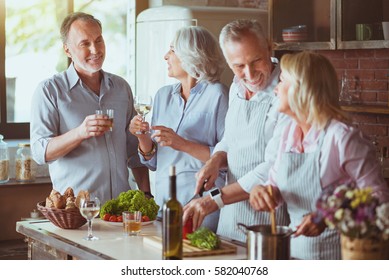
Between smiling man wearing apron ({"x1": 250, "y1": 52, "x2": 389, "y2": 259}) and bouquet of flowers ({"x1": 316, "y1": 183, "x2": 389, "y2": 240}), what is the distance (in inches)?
12.0

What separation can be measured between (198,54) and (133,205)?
892 millimetres

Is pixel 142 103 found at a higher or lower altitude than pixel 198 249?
higher

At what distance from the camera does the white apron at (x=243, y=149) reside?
365 centimetres

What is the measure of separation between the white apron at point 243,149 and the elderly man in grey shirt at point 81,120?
0.82 m

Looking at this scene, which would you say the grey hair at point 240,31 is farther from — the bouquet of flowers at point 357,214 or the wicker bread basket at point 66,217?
the bouquet of flowers at point 357,214

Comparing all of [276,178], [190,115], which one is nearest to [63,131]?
[190,115]

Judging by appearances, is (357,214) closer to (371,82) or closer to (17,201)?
(371,82)

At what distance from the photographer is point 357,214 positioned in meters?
2.48

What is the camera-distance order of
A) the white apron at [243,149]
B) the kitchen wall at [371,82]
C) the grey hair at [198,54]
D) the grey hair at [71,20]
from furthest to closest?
the kitchen wall at [371,82]
the grey hair at [71,20]
the grey hair at [198,54]
the white apron at [243,149]

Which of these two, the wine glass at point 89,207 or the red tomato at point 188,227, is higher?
the wine glass at point 89,207

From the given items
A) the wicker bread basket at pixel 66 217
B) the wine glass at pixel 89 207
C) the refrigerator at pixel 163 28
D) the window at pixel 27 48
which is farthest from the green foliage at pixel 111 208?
the window at pixel 27 48

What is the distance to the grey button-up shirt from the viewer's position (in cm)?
430

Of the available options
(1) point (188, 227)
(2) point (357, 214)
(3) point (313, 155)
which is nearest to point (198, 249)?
(1) point (188, 227)
